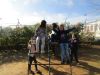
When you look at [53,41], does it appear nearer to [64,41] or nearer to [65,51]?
[64,41]

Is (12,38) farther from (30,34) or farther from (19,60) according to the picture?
(19,60)

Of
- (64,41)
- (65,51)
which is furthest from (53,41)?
(65,51)

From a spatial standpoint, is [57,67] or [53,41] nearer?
[53,41]

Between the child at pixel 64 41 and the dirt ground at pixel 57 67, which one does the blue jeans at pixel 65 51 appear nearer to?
the child at pixel 64 41

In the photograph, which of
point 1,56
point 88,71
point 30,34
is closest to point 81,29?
point 30,34

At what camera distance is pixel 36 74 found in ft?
34.9

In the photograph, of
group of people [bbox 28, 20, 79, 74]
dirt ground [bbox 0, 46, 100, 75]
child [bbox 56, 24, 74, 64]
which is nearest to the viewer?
group of people [bbox 28, 20, 79, 74]

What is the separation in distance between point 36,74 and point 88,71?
235cm

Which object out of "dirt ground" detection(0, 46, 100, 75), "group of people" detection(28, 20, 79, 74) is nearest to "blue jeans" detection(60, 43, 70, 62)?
"group of people" detection(28, 20, 79, 74)

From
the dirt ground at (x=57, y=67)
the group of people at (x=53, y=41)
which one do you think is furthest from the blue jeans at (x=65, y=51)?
the dirt ground at (x=57, y=67)

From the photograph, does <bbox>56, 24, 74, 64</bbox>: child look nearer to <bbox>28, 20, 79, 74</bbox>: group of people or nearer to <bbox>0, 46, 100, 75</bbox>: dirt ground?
<bbox>28, 20, 79, 74</bbox>: group of people

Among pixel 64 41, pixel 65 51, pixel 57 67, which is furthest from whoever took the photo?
pixel 57 67

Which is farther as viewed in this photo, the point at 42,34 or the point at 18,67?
the point at 18,67

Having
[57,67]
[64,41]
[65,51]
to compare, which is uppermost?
[64,41]
